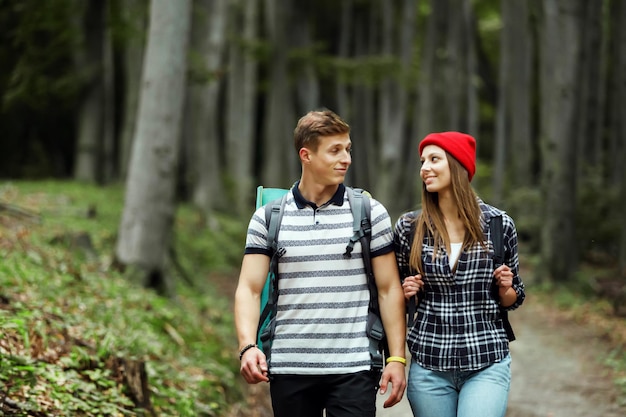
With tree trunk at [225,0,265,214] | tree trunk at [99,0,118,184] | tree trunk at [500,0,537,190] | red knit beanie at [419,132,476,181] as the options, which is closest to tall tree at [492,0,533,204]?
tree trunk at [500,0,537,190]

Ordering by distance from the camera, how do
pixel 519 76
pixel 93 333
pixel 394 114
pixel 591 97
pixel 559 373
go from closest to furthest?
pixel 93 333 < pixel 559 373 < pixel 591 97 < pixel 519 76 < pixel 394 114

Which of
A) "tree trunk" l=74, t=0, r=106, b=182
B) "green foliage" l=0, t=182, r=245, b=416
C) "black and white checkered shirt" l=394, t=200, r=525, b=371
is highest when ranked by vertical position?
"tree trunk" l=74, t=0, r=106, b=182

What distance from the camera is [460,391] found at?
4.10m

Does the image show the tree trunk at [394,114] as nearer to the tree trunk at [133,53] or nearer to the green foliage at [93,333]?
the tree trunk at [133,53]

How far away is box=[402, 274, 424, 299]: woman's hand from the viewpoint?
13.6ft

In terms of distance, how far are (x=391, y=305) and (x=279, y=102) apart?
839 inches

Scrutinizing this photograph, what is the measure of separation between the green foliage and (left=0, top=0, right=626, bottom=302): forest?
1.14 metres

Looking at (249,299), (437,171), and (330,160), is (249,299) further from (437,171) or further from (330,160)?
(437,171)

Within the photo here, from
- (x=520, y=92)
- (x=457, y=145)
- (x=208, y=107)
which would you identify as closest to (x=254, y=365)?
(x=457, y=145)

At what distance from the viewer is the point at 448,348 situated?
4.09 meters

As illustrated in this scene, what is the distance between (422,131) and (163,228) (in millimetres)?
16157

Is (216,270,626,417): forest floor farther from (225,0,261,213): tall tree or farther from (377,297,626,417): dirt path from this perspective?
(225,0,261,213): tall tree

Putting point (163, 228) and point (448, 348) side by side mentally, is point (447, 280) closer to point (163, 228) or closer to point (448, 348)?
point (448, 348)

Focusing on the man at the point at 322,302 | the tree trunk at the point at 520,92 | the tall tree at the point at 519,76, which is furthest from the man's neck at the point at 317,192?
the tree trunk at the point at 520,92
